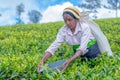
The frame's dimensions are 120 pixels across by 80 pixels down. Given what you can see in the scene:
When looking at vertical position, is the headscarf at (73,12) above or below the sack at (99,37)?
above

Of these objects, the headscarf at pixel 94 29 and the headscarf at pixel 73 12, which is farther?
the headscarf at pixel 94 29

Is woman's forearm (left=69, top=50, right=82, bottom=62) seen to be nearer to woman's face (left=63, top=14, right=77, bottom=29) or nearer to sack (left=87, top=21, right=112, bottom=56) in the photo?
woman's face (left=63, top=14, right=77, bottom=29)

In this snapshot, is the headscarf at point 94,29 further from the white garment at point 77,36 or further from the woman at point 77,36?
the white garment at point 77,36

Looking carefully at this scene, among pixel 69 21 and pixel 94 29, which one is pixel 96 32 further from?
pixel 69 21

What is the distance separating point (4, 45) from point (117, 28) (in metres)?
4.17

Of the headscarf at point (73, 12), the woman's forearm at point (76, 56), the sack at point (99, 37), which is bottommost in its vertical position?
the woman's forearm at point (76, 56)

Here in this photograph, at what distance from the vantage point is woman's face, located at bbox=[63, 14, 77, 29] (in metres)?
5.27

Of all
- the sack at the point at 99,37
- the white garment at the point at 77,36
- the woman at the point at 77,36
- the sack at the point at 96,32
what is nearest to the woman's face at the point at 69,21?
the woman at the point at 77,36

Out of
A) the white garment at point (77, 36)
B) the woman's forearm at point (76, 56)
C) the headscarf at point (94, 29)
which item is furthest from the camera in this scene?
the headscarf at point (94, 29)

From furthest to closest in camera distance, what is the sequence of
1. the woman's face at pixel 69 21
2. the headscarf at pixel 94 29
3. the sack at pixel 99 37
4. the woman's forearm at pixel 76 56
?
1. the sack at pixel 99 37
2. the headscarf at pixel 94 29
3. the woman's face at pixel 69 21
4. the woman's forearm at pixel 76 56

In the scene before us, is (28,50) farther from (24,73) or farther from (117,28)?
(117,28)

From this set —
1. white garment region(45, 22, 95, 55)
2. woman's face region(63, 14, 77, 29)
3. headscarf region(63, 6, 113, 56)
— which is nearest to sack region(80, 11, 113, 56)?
headscarf region(63, 6, 113, 56)

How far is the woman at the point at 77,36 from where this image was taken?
5.28 meters

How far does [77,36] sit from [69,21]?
31cm
